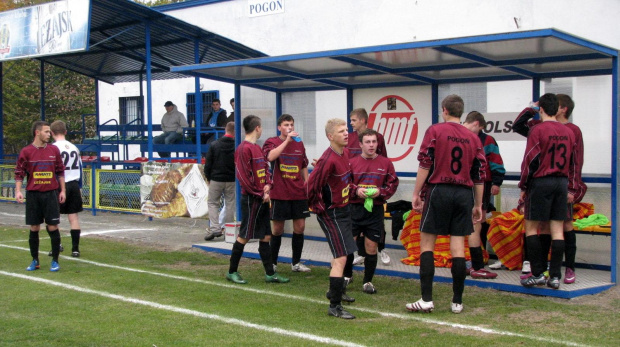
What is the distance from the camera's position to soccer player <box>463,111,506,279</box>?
7676 mm

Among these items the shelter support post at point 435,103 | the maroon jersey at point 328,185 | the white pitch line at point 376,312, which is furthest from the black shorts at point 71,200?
the shelter support post at point 435,103

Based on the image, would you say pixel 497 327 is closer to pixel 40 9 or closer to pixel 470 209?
pixel 470 209

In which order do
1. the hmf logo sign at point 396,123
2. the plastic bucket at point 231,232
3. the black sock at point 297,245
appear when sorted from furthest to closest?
the plastic bucket at point 231,232 → the hmf logo sign at point 396,123 → the black sock at point 297,245

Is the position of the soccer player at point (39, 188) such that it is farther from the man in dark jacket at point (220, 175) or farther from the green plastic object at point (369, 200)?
the green plastic object at point (369, 200)

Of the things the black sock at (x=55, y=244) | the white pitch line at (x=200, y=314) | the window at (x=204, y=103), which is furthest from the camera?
the window at (x=204, y=103)

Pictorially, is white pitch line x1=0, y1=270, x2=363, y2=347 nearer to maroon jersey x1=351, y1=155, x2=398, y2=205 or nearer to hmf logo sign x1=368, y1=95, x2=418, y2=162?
maroon jersey x1=351, y1=155, x2=398, y2=205

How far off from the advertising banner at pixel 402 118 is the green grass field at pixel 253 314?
2550 mm

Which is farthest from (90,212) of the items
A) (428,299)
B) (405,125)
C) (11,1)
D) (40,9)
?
(11,1)

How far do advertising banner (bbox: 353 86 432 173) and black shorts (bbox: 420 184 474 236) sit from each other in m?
3.80

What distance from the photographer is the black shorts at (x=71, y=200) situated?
387 inches

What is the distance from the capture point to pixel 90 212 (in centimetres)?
1658

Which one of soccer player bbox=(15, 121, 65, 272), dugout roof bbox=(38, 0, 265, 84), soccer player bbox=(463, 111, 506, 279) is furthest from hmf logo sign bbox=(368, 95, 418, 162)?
dugout roof bbox=(38, 0, 265, 84)

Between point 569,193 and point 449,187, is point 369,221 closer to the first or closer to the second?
point 449,187

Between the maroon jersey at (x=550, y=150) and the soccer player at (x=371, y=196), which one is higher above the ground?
the maroon jersey at (x=550, y=150)
